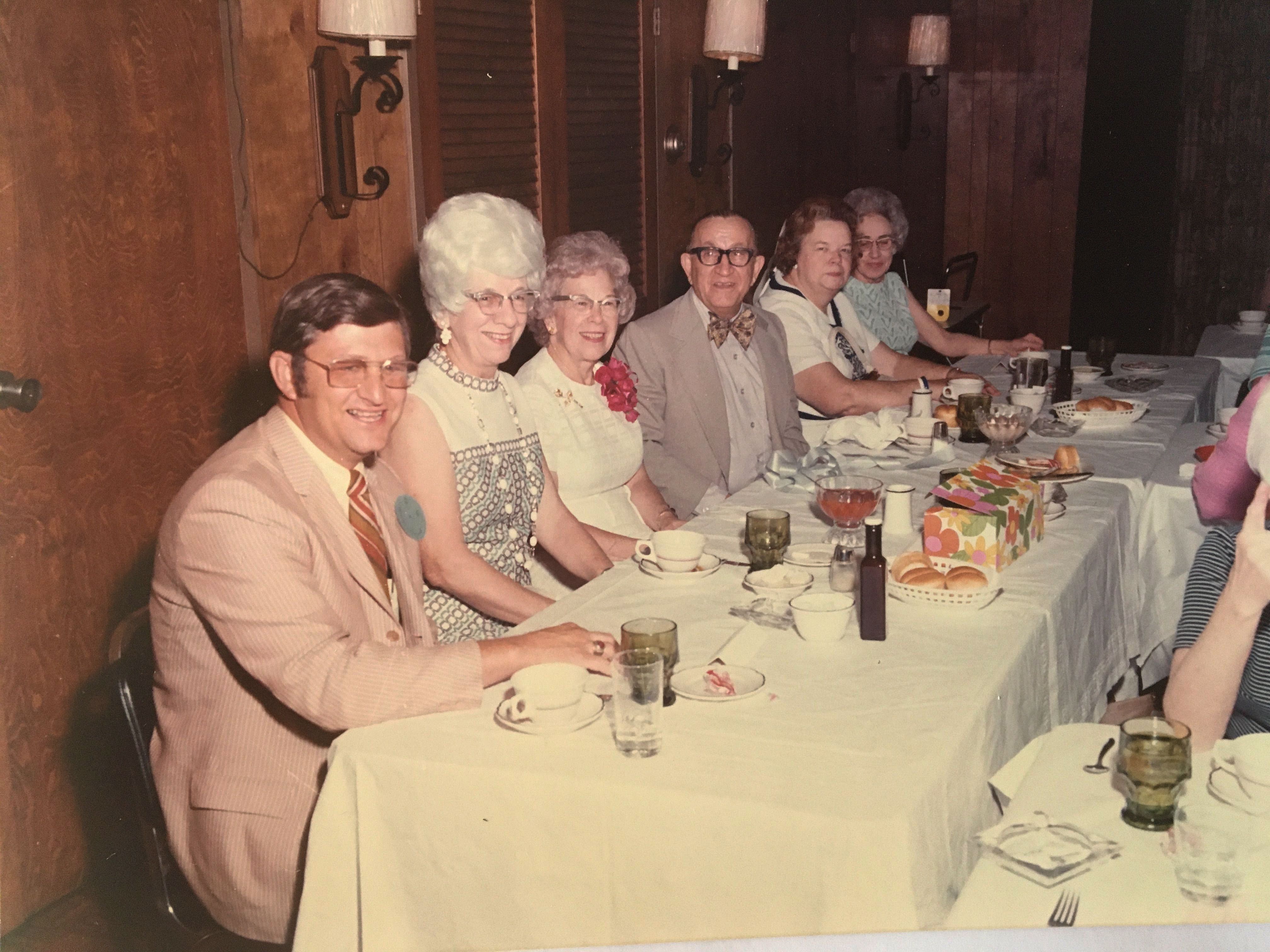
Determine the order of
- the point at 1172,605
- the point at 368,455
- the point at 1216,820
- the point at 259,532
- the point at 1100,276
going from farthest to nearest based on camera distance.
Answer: the point at 1100,276 < the point at 1172,605 < the point at 368,455 < the point at 259,532 < the point at 1216,820

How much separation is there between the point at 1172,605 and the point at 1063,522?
0.63 metres

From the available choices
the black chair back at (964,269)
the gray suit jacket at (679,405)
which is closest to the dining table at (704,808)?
the gray suit jacket at (679,405)

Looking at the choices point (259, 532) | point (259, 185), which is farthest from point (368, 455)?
point (259, 185)

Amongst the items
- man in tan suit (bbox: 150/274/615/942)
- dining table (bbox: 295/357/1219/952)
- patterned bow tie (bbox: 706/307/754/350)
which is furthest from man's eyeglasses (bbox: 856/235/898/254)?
man in tan suit (bbox: 150/274/615/942)

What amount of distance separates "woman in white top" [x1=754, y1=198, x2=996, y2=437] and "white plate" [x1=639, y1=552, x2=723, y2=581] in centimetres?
175

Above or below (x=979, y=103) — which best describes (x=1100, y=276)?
below

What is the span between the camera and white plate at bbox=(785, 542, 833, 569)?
7.43ft

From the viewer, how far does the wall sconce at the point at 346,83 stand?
299 centimetres

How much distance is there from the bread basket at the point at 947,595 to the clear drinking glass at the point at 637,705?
23.9 inches

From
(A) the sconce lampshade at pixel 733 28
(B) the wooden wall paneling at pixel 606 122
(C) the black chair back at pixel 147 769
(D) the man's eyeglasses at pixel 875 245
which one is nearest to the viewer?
(C) the black chair back at pixel 147 769

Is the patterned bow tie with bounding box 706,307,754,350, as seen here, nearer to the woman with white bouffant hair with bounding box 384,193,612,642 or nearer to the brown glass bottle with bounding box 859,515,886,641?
the woman with white bouffant hair with bounding box 384,193,612,642

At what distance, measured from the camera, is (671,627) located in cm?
174

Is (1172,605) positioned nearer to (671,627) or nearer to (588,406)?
(588,406)

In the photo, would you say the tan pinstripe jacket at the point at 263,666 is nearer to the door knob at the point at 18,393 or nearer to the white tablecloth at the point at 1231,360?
the door knob at the point at 18,393
